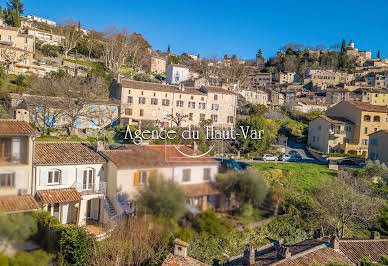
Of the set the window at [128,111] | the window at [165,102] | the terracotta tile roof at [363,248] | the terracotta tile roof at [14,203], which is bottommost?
the terracotta tile roof at [363,248]

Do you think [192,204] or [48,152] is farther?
[48,152]

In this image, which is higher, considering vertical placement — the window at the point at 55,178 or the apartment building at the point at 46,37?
the apartment building at the point at 46,37

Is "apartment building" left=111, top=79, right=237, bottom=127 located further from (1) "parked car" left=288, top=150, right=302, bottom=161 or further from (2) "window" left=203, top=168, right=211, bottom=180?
(2) "window" left=203, top=168, right=211, bottom=180

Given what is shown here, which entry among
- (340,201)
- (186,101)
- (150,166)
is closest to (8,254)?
(150,166)

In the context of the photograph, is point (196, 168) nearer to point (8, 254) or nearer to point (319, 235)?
point (8, 254)

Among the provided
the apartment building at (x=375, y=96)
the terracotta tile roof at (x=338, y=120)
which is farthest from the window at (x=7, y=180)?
the apartment building at (x=375, y=96)

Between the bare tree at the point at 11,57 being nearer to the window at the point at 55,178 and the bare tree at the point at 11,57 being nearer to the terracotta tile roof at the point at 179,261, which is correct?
the window at the point at 55,178

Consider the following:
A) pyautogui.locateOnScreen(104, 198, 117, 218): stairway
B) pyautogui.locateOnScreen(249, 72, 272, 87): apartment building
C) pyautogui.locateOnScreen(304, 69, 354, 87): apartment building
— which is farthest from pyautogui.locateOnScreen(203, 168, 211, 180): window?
pyautogui.locateOnScreen(304, 69, 354, 87): apartment building
